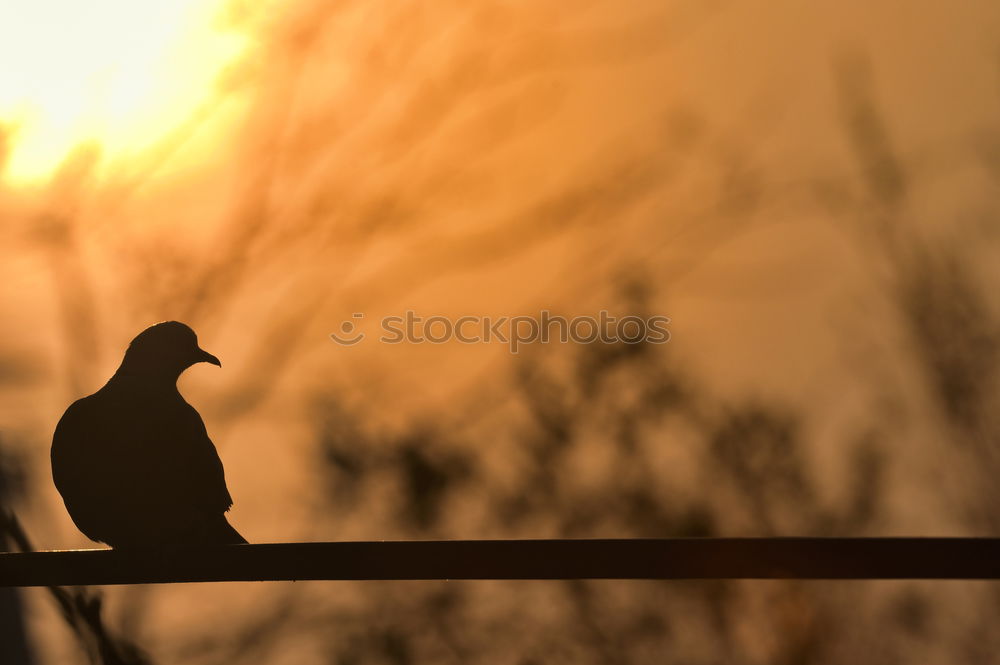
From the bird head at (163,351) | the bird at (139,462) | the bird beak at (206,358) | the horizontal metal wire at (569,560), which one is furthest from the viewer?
the bird beak at (206,358)

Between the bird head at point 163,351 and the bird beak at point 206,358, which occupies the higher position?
the bird head at point 163,351

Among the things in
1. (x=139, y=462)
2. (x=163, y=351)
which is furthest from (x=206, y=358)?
(x=139, y=462)

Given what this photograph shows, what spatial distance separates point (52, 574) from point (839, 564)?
1.33 meters

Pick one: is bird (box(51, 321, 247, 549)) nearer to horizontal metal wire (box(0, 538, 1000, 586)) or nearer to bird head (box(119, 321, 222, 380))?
bird head (box(119, 321, 222, 380))

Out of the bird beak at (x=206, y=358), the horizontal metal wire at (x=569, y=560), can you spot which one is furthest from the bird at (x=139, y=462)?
the horizontal metal wire at (x=569, y=560)

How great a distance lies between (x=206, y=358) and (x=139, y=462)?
543 mm

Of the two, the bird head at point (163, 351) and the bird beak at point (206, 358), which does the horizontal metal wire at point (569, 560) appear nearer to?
the bird head at point (163, 351)

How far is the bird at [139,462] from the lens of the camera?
8.44ft

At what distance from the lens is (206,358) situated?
10.1 feet

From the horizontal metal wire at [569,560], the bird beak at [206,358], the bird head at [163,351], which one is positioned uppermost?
the bird head at [163,351]

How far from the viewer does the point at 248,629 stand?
12.2 ft

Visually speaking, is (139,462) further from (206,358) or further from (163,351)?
(206,358)

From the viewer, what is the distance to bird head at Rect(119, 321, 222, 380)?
9.28ft

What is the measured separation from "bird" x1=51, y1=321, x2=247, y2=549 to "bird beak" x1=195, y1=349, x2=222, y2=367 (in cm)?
16
